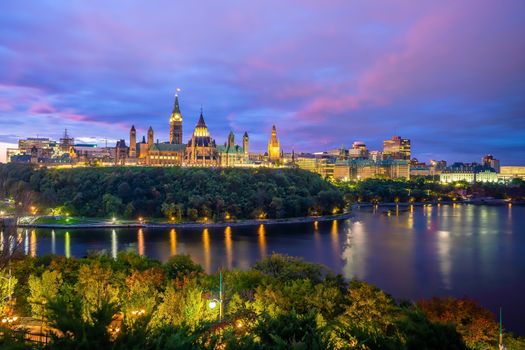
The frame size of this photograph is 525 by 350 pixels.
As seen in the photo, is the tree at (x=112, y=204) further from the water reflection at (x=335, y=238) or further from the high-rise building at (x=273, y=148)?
the high-rise building at (x=273, y=148)

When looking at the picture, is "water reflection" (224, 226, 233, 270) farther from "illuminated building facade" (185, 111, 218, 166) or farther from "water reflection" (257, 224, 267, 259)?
"illuminated building facade" (185, 111, 218, 166)

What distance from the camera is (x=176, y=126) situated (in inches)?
3095

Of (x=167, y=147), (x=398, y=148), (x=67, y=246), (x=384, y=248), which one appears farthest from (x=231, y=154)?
(x=398, y=148)

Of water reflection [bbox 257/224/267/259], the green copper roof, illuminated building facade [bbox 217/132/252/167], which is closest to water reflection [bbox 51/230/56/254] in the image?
water reflection [bbox 257/224/267/259]

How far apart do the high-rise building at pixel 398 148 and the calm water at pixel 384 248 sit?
114m

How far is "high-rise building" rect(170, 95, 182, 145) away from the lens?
3076 inches

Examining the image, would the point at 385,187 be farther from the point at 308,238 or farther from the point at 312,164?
the point at 312,164

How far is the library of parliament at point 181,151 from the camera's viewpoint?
232 ft

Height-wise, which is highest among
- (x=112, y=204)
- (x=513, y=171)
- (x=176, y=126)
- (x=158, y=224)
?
(x=176, y=126)

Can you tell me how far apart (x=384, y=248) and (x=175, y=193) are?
89.0ft

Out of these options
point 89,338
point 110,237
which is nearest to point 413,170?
point 110,237

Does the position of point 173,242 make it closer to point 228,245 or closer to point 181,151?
point 228,245

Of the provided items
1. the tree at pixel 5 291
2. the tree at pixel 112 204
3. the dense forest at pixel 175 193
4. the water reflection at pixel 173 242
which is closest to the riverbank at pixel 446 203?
the dense forest at pixel 175 193

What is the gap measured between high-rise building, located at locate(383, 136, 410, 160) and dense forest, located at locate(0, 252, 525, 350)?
150991mm
